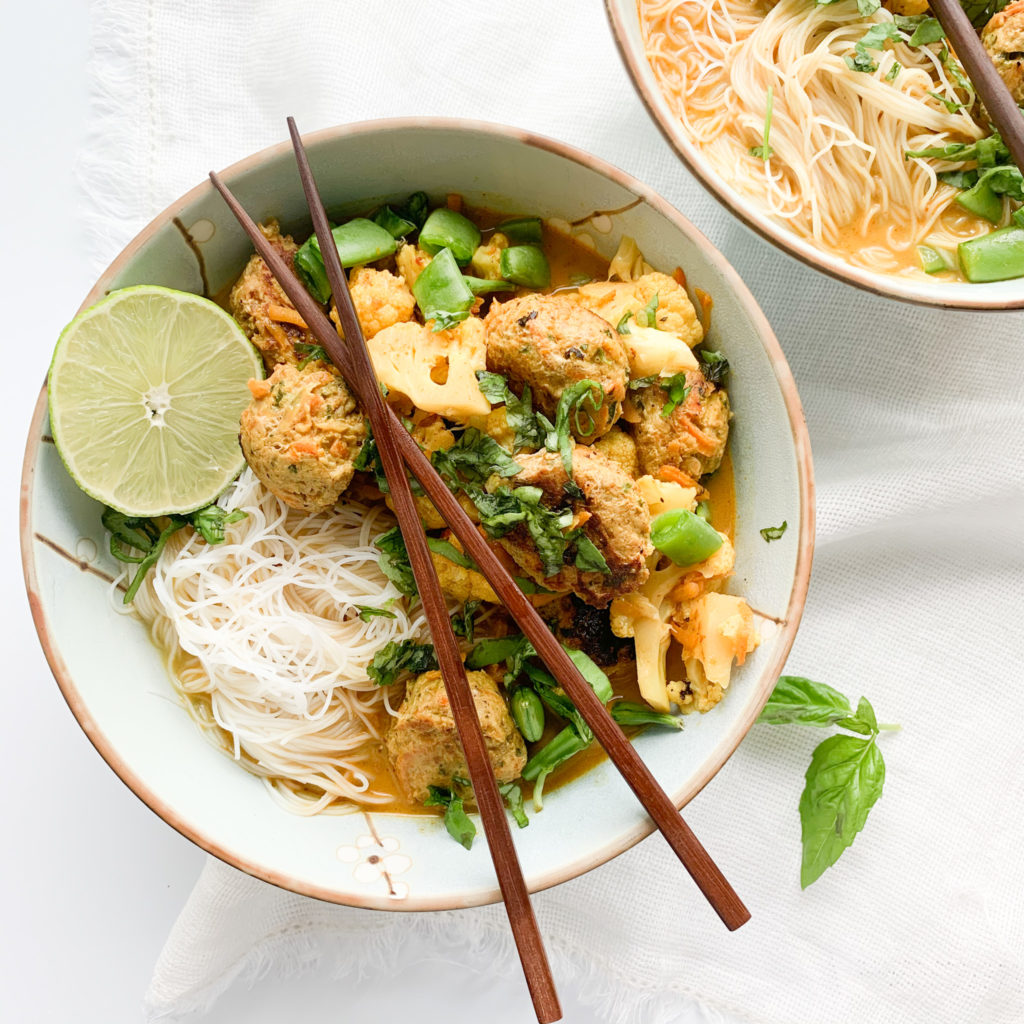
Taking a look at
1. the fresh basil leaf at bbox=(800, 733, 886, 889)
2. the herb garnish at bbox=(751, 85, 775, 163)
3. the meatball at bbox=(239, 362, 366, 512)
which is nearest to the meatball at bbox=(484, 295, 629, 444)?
the meatball at bbox=(239, 362, 366, 512)

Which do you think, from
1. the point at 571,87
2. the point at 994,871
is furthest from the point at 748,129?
the point at 994,871

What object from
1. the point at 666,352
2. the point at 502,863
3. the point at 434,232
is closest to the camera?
the point at 502,863

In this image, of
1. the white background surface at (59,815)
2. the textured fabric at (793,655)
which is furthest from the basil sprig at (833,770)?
the white background surface at (59,815)

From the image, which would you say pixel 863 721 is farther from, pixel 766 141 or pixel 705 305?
pixel 766 141

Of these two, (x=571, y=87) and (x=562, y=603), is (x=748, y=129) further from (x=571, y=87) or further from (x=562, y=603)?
(x=562, y=603)

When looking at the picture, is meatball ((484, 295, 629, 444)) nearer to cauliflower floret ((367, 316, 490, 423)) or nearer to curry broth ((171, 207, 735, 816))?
cauliflower floret ((367, 316, 490, 423))

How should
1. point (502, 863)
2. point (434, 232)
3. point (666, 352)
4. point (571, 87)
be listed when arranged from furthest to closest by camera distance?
point (571, 87) < point (434, 232) < point (666, 352) < point (502, 863)

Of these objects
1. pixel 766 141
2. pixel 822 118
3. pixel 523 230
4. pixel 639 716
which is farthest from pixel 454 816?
pixel 822 118
